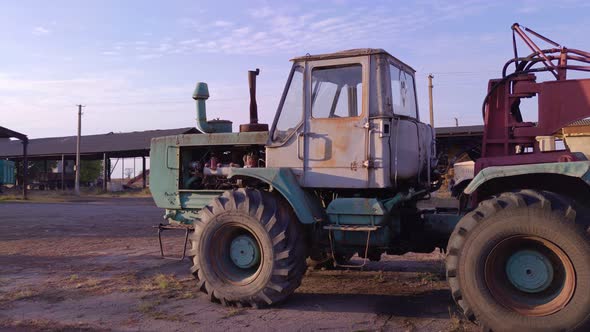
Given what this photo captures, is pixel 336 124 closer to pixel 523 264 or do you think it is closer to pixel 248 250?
pixel 248 250

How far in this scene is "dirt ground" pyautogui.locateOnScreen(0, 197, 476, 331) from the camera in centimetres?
546

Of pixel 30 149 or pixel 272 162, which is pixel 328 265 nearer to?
pixel 272 162

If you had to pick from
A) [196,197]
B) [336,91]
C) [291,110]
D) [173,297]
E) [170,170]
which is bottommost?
[173,297]

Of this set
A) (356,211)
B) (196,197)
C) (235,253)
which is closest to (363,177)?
(356,211)

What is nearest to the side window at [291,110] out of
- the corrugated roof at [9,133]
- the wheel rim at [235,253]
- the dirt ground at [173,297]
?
the wheel rim at [235,253]

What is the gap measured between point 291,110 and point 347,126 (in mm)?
732

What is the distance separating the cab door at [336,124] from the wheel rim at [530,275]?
1.65 m

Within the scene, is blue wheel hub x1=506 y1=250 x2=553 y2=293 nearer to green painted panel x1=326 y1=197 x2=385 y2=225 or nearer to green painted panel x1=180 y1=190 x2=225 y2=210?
green painted panel x1=326 y1=197 x2=385 y2=225

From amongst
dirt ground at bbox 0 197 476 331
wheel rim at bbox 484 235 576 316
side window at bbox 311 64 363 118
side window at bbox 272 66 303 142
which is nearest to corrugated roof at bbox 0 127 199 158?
dirt ground at bbox 0 197 476 331

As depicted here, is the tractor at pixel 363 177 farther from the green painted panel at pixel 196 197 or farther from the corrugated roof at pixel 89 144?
the corrugated roof at pixel 89 144

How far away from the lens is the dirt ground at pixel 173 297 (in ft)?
17.9

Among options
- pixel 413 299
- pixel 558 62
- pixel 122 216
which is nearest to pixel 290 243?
pixel 413 299

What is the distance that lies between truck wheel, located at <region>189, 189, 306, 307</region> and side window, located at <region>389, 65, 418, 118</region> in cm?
177

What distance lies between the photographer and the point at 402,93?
6590mm
